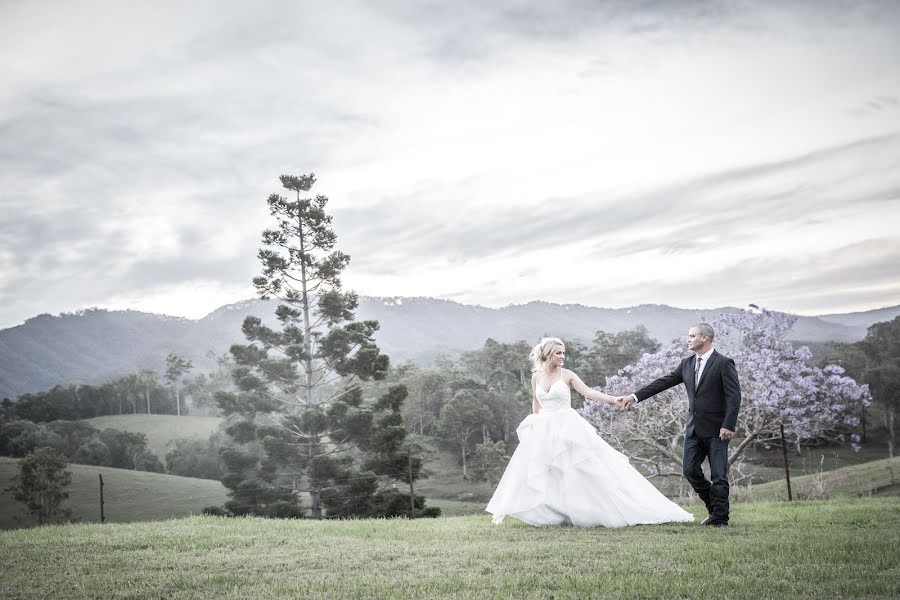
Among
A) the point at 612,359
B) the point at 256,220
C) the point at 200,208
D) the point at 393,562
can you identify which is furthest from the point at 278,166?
the point at 393,562

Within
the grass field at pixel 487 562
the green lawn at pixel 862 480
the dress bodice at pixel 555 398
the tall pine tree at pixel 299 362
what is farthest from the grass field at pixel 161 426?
the dress bodice at pixel 555 398

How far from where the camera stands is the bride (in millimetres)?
7637

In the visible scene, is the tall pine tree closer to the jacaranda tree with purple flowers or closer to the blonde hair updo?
the jacaranda tree with purple flowers

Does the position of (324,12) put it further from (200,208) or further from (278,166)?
(278,166)

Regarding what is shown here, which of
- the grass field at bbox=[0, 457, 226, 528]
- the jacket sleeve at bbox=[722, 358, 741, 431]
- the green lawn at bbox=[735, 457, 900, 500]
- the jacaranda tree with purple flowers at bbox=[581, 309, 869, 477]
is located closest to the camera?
the jacket sleeve at bbox=[722, 358, 741, 431]

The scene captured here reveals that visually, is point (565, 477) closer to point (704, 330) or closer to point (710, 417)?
point (710, 417)

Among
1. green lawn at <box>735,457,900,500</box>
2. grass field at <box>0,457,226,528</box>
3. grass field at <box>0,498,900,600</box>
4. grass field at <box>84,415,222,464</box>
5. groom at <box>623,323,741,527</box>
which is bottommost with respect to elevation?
grass field at <box>0,457,226,528</box>

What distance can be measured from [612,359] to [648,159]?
38.1 meters

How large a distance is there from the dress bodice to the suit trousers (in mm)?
1521

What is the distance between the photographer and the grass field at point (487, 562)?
4.54 metres

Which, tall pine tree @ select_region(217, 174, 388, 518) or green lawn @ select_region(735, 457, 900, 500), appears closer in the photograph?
green lawn @ select_region(735, 457, 900, 500)

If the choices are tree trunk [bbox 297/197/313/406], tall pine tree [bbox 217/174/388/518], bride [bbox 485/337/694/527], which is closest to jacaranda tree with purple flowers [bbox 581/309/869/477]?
bride [bbox 485/337/694/527]

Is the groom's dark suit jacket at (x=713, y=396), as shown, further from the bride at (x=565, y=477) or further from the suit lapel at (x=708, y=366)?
the bride at (x=565, y=477)

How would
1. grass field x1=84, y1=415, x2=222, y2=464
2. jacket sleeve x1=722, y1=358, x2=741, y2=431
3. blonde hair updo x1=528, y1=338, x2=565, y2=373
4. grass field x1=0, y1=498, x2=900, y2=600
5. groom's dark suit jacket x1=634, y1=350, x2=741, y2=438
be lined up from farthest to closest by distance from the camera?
grass field x1=84, y1=415, x2=222, y2=464 < blonde hair updo x1=528, y1=338, x2=565, y2=373 < groom's dark suit jacket x1=634, y1=350, x2=741, y2=438 < jacket sleeve x1=722, y1=358, x2=741, y2=431 < grass field x1=0, y1=498, x2=900, y2=600
